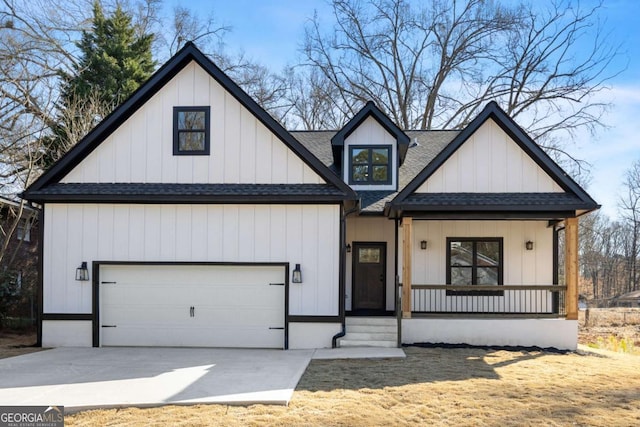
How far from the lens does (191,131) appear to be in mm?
13406

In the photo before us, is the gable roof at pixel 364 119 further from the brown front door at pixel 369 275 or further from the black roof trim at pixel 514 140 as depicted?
the brown front door at pixel 369 275

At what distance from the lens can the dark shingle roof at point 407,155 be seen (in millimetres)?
15540

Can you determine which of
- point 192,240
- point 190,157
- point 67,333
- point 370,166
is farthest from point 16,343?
point 370,166

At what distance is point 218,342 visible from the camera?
516 inches

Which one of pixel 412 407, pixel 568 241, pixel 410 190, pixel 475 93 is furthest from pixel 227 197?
pixel 475 93

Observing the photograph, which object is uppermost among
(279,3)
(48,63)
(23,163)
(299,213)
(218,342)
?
(279,3)

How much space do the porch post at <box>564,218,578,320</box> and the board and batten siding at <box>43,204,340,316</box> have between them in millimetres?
5442

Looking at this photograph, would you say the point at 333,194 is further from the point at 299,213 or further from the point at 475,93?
the point at 475,93

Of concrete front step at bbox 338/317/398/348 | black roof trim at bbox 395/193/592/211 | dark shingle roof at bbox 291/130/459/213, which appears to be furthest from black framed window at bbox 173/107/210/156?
concrete front step at bbox 338/317/398/348

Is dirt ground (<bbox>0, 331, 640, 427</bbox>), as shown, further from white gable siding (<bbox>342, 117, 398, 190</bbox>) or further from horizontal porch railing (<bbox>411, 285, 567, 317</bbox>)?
white gable siding (<bbox>342, 117, 398, 190</bbox>)

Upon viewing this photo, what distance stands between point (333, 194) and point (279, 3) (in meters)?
12.5

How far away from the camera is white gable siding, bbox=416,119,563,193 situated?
13789 mm

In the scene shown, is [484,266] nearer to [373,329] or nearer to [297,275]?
[373,329]

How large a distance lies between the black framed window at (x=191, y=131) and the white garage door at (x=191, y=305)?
2.77 metres
